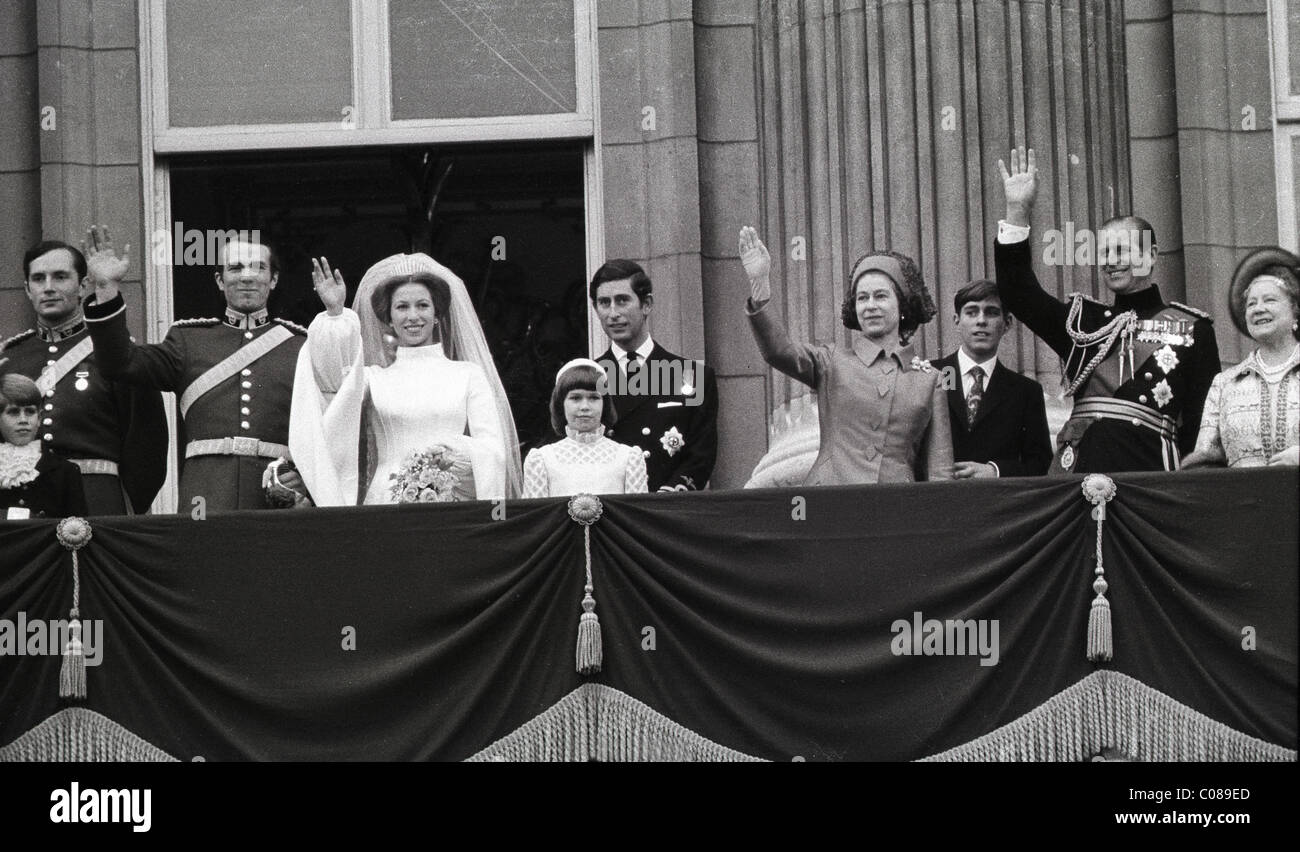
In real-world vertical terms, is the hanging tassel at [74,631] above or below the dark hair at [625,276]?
below

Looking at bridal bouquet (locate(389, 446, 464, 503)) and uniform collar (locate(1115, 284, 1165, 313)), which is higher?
uniform collar (locate(1115, 284, 1165, 313))

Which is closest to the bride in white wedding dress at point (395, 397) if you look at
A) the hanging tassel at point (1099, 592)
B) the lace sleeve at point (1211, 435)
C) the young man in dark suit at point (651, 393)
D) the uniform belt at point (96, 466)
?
the young man in dark suit at point (651, 393)

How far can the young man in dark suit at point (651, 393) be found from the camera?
1208cm

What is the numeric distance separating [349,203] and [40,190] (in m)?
1.73

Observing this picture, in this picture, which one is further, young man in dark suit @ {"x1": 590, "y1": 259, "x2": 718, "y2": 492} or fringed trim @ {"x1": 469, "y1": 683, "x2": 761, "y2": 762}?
young man in dark suit @ {"x1": 590, "y1": 259, "x2": 718, "y2": 492}

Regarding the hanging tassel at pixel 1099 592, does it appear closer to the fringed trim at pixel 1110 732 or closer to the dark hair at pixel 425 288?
the fringed trim at pixel 1110 732

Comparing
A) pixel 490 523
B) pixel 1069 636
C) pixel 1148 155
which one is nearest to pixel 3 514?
pixel 490 523

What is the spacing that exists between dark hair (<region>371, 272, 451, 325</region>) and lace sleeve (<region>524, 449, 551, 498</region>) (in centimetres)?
100

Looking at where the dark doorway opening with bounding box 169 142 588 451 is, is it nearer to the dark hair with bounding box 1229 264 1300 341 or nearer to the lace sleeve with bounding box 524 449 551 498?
the lace sleeve with bounding box 524 449 551 498

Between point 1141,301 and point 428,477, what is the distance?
3.29 meters

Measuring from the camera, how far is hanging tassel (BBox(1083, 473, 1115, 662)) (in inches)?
416

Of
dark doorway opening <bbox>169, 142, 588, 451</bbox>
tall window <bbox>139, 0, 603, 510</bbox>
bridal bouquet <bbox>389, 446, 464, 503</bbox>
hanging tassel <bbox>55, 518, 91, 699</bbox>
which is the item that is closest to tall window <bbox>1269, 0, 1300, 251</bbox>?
tall window <bbox>139, 0, 603, 510</bbox>

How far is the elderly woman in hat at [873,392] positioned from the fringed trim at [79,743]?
3.13 m

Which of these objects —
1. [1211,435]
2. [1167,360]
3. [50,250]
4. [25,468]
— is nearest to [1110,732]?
[1211,435]
